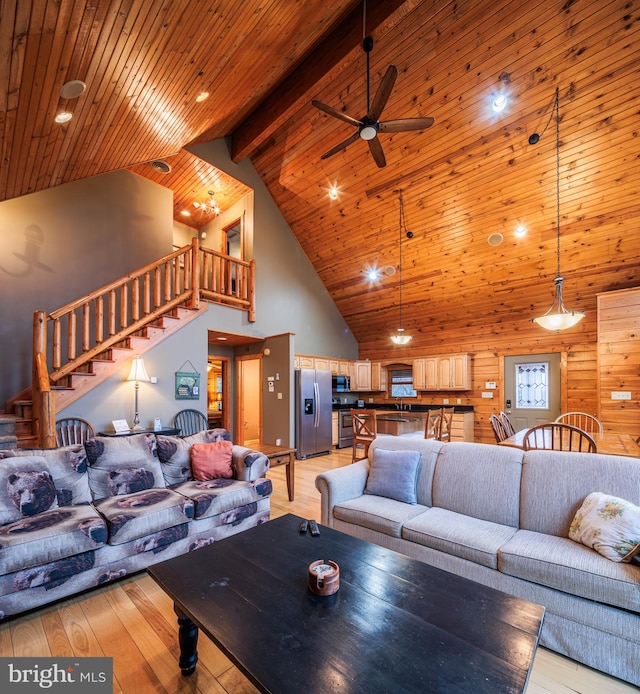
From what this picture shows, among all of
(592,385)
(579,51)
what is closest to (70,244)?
(579,51)

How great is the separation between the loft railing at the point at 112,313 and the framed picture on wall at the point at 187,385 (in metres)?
0.89

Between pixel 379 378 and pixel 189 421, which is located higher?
pixel 379 378

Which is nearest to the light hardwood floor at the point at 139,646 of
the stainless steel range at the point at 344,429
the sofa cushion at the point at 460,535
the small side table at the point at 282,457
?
the sofa cushion at the point at 460,535

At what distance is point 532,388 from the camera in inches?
264

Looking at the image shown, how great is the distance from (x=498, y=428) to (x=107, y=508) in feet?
12.5

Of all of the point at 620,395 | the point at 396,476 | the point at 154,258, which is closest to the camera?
the point at 396,476

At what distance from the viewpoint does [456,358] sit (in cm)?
745

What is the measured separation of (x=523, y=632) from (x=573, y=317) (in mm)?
3268

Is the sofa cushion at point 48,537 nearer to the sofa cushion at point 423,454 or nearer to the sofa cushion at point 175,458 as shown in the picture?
the sofa cushion at point 175,458

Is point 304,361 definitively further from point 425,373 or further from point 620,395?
point 620,395

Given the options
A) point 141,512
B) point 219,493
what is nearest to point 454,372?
point 219,493

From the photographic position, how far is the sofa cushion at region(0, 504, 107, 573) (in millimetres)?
1974

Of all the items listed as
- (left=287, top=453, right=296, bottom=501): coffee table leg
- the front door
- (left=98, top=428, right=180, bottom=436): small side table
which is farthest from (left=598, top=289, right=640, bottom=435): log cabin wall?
(left=98, top=428, right=180, bottom=436): small side table

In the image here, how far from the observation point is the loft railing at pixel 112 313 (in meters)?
3.66
